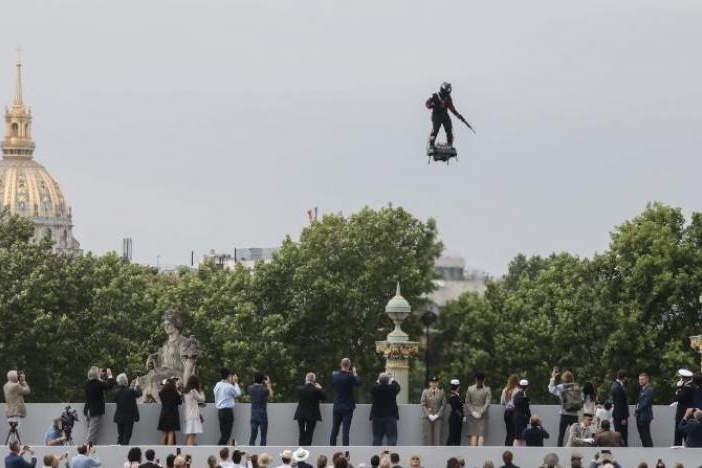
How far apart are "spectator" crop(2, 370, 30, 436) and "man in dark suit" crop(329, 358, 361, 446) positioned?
571 cm

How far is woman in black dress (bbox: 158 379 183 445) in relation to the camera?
55.7 m

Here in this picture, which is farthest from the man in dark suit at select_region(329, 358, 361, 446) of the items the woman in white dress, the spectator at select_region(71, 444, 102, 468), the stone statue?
the spectator at select_region(71, 444, 102, 468)

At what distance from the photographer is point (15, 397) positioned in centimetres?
5553

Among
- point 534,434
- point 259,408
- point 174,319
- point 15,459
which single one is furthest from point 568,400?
point 15,459

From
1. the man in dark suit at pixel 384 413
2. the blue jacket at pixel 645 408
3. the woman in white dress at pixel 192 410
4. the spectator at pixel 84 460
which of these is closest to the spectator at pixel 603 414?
the blue jacket at pixel 645 408

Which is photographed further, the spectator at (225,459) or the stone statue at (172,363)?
the stone statue at (172,363)

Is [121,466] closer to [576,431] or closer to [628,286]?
[576,431]

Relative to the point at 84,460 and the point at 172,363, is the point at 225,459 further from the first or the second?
the point at 172,363

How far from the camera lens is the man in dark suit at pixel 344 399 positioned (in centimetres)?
5572

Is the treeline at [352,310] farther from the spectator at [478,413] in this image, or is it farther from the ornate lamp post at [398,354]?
the spectator at [478,413]

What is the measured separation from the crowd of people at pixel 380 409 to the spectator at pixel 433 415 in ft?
0.06

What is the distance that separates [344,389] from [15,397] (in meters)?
6.05

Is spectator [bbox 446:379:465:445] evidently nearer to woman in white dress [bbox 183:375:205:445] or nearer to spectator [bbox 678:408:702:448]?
spectator [bbox 678:408:702:448]

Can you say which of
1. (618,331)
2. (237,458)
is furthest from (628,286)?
(237,458)
